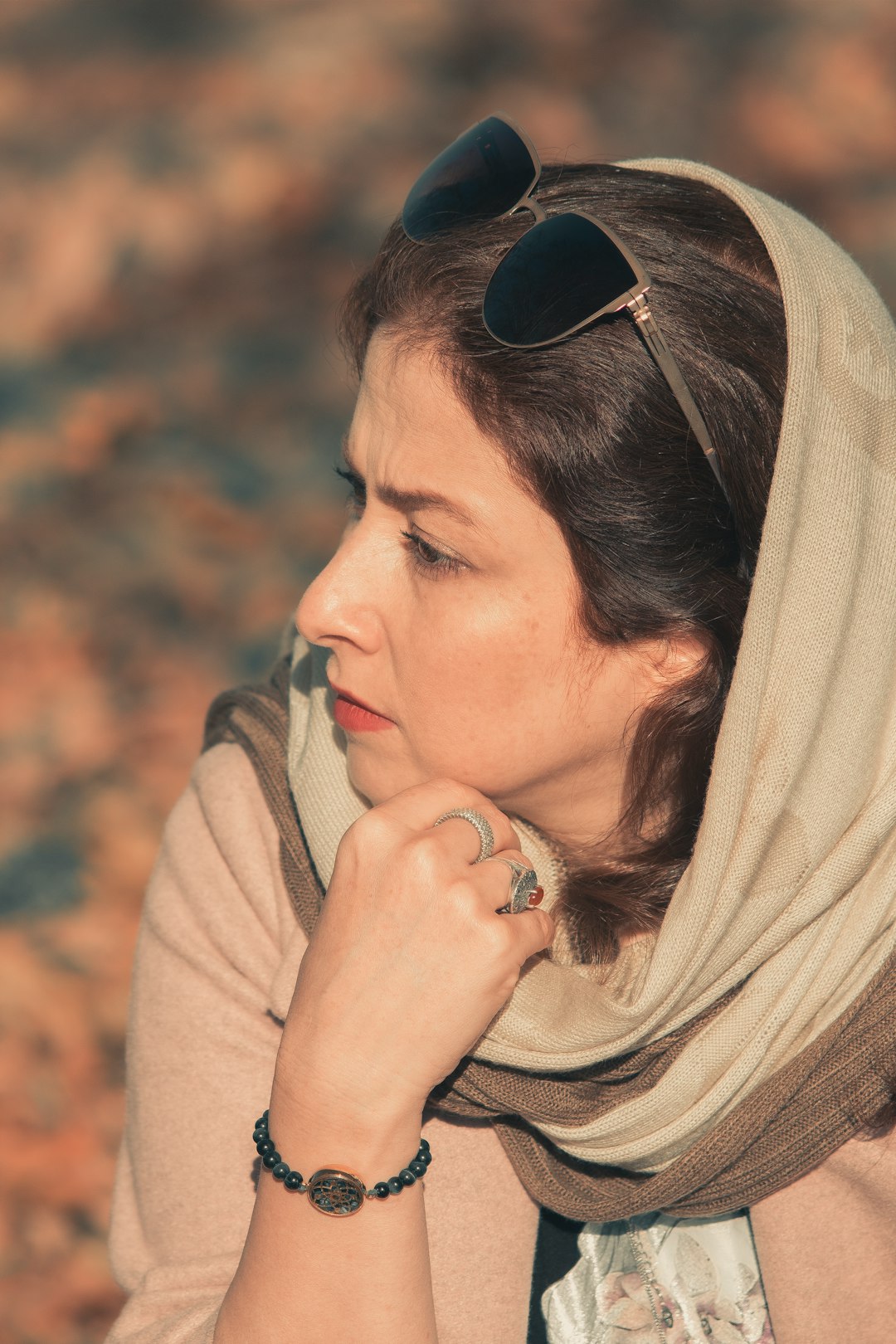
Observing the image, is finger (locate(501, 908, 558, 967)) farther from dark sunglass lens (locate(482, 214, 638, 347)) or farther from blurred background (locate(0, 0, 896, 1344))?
blurred background (locate(0, 0, 896, 1344))

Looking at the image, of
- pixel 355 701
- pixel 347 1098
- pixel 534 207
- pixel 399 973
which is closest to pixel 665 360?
pixel 534 207

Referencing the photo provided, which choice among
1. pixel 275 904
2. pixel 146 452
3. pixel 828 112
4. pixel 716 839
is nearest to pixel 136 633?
pixel 146 452

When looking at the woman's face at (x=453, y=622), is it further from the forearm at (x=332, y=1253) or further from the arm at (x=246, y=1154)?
the forearm at (x=332, y=1253)

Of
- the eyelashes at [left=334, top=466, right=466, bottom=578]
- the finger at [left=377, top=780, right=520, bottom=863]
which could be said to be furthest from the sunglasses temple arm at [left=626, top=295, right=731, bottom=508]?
the finger at [left=377, top=780, right=520, bottom=863]

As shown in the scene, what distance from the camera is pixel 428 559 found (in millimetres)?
1784

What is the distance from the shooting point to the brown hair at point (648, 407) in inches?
67.0

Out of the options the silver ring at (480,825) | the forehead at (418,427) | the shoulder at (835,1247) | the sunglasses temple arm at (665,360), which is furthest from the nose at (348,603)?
the shoulder at (835,1247)

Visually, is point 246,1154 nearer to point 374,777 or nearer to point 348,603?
point 374,777

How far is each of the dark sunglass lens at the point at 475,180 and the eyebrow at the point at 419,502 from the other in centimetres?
39

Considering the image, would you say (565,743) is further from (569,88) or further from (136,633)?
(569,88)

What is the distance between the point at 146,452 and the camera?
4.35m

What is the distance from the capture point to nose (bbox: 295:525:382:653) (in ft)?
5.96

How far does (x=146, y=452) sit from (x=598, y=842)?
282 centimetres

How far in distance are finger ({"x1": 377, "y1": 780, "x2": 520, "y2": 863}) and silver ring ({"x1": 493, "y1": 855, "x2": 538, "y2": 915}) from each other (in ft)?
0.14
